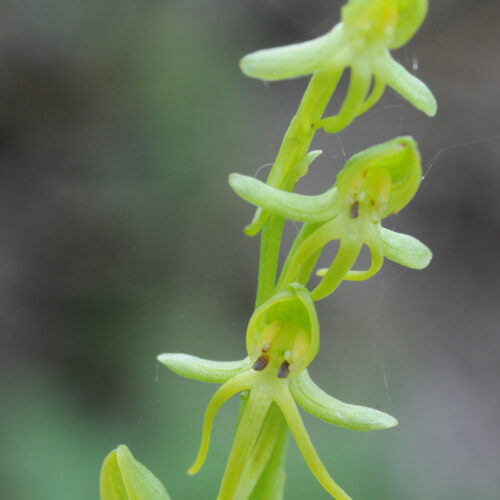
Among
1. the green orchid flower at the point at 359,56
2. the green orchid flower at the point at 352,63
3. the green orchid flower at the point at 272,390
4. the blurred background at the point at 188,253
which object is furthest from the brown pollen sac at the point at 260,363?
the blurred background at the point at 188,253

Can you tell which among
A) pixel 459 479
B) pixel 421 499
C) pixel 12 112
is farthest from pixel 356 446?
pixel 12 112

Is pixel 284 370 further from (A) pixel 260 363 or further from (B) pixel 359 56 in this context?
(B) pixel 359 56

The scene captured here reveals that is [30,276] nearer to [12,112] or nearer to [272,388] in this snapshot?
[12,112]

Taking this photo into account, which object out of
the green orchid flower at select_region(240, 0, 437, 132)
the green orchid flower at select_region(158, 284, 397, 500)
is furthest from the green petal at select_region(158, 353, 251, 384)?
the green orchid flower at select_region(240, 0, 437, 132)

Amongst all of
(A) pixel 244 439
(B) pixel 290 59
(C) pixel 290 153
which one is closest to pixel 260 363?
(A) pixel 244 439

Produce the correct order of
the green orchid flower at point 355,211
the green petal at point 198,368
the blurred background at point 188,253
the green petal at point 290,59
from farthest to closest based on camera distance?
the blurred background at point 188,253, the green petal at point 198,368, the green orchid flower at point 355,211, the green petal at point 290,59

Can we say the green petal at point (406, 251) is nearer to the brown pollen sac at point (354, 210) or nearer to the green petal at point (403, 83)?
the brown pollen sac at point (354, 210)

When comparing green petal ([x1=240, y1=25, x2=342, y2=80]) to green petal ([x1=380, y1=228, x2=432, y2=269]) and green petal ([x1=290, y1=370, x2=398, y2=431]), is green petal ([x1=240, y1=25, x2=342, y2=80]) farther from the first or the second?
green petal ([x1=290, y1=370, x2=398, y2=431])
